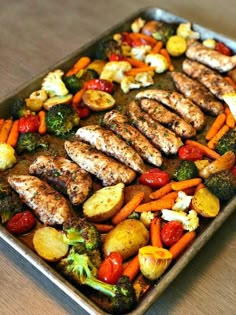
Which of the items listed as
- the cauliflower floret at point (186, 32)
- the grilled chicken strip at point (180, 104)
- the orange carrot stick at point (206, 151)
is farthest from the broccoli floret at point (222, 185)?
the cauliflower floret at point (186, 32)

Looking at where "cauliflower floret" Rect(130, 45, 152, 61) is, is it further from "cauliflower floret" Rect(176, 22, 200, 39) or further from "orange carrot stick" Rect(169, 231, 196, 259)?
"orange carrot stick" Rect(169, 231, 196, 259)

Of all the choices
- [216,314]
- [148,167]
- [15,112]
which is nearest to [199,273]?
[216,314]

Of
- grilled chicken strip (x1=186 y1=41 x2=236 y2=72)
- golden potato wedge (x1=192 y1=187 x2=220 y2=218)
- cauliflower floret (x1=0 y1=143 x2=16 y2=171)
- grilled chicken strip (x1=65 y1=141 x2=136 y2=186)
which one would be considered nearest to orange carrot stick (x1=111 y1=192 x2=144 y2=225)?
grilled chicken strip (x1=65 y1=141 x2=136 y2=186)

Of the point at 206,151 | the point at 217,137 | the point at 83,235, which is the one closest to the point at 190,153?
the point at 206,151

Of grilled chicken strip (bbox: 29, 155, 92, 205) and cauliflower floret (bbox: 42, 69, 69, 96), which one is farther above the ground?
cauliflower floret (bbox: 42, 69, 69, 96)

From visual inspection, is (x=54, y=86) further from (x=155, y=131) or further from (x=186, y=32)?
(x=186, y=32)

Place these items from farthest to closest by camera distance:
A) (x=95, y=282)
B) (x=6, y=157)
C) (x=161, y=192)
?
(x=6, y=157), (x=161, y=192), (x=95, y=282)

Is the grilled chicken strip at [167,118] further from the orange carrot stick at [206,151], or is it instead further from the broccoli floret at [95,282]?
the broccoli floret at [95,282]
